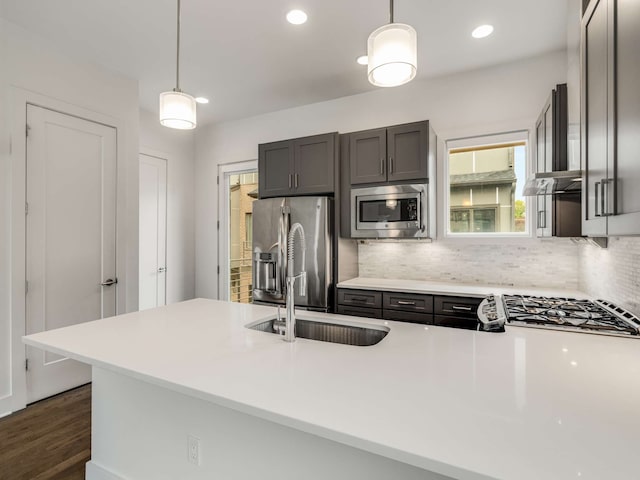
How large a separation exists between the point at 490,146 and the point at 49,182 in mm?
3835

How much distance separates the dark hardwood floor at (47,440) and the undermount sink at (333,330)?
53.0 inches

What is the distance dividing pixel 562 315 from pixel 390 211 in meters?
1.59

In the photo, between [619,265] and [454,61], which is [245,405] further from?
[454,61]

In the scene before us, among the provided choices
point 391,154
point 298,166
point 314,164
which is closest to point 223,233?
point 298,166

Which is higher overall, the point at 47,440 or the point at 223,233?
the point at 223,233

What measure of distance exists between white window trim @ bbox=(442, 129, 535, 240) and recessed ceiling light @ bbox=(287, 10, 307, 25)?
172 centimetres

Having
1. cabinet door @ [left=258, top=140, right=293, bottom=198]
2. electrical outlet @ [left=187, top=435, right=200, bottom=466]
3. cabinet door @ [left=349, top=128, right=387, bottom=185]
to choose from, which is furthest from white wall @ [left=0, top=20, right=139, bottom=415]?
cabinet door @ [left=349, top=128, right=387, bottom=185]

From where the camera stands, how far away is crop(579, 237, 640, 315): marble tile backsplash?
1.86m

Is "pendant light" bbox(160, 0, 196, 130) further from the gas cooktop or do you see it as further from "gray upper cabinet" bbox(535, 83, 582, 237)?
"gray upper cabinet" bbox(535, 83, 582, 237)

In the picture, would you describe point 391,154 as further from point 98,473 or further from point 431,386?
point 98,473

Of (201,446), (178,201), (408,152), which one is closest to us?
(201,446)

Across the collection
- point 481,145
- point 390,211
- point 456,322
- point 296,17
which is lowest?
point 456,322

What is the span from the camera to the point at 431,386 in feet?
3.41

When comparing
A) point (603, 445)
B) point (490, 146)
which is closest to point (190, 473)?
point (603, 445)
